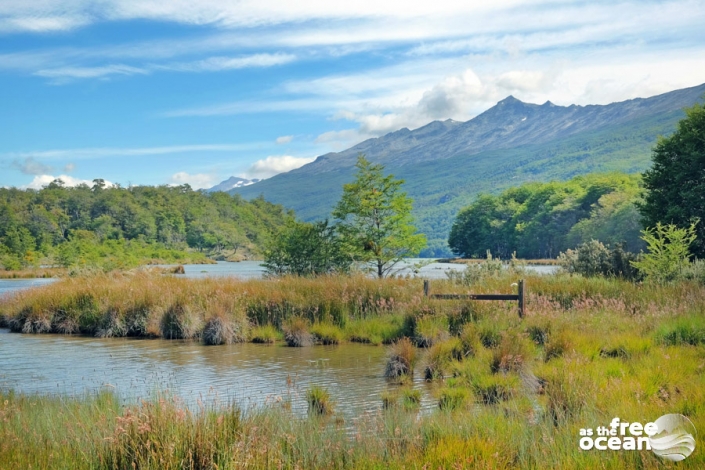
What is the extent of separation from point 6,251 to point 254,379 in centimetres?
8933

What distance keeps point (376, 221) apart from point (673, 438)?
2355cm

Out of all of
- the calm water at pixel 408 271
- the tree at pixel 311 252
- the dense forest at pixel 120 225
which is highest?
the dense forest at pixel 120 225

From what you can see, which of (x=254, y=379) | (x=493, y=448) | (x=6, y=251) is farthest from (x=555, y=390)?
(x=6, y=251)

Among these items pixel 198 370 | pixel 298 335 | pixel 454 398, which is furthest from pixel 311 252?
pixel 454 398

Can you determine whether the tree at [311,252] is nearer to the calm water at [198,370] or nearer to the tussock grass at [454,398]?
the calm water at [198,370]

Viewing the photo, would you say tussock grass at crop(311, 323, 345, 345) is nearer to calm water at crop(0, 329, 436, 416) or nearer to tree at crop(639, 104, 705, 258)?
calm water at crop(0, 329, 436, 416)

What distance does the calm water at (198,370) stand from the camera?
10.5 meters

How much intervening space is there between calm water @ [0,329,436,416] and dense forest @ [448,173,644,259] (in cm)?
7187

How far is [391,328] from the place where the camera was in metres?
17.6

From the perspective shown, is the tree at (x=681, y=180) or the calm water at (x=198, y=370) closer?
the calm water at (x=198, y=370)

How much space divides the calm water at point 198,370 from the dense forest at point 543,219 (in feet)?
236

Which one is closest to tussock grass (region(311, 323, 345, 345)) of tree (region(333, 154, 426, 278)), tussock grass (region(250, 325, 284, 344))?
tussock grass (region(250, 325, 284, 344))

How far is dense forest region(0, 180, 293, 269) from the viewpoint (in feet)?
306

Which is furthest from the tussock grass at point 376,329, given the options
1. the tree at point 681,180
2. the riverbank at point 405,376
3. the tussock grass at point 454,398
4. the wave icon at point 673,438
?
the tree at point 681,180
